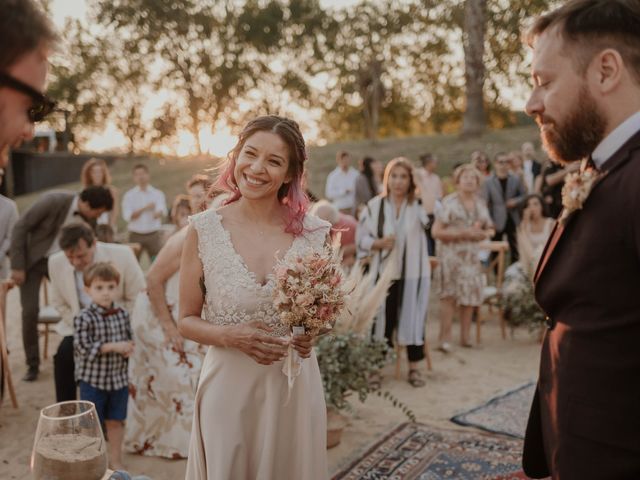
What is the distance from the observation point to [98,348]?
4.57 meters

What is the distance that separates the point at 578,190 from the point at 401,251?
16.7ft

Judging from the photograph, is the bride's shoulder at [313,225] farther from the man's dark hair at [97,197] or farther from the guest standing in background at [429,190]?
the guest standing in background at [429,190]

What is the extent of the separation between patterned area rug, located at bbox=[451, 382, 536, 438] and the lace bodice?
349 cm

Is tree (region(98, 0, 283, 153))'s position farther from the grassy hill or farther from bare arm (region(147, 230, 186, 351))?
bare arm (region(147, 230, 186, 351))

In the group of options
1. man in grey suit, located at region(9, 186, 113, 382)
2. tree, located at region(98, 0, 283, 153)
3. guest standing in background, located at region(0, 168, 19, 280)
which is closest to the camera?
guest standing in background, located at region(0, 168, 19, 280)

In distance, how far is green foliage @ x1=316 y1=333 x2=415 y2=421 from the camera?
512 cm

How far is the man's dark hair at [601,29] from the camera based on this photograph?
186 centimetres

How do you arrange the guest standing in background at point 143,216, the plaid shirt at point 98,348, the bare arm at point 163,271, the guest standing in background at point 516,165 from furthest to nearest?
the guest standing in background at point 516,165
the guest standing in background at point 143,216
the plaid shirt at point 98,348
the bare arm at point 163,271

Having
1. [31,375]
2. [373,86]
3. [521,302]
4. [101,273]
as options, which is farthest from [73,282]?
[373,86]

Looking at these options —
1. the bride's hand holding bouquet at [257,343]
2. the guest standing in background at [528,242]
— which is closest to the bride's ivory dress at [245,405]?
the bride's hand holding bouquet at [257,343]

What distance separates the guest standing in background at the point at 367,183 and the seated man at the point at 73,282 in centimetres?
746

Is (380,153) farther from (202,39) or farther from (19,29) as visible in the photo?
(19,29)

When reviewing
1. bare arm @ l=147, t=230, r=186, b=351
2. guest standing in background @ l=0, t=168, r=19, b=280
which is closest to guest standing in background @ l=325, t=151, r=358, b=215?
guest standing in background @ l=0, t=168, r=19, b=280

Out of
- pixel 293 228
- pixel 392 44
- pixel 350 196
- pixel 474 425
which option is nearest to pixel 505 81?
pixel 392 44
